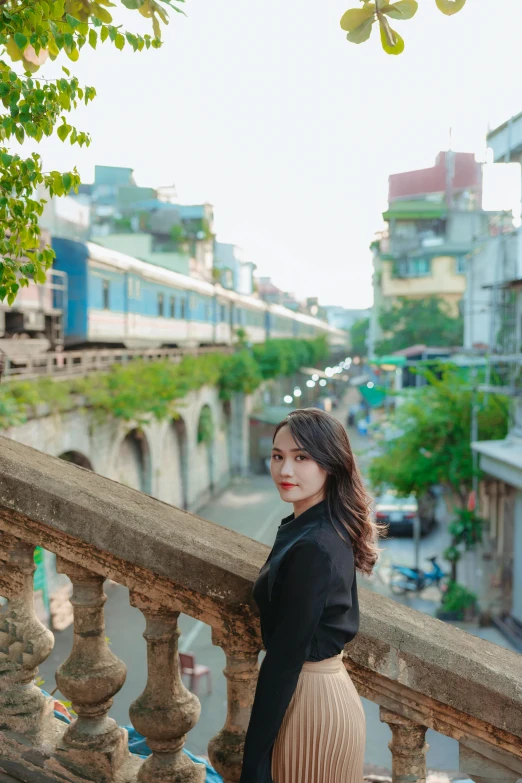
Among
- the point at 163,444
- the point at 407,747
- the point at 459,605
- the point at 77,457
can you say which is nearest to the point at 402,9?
the point at 407,747

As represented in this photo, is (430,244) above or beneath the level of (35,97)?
above

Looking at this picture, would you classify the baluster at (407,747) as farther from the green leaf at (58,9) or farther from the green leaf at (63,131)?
the green leaf at (58,9)

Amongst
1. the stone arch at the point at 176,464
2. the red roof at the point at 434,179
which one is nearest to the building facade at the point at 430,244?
the red roof at the point at 434,179

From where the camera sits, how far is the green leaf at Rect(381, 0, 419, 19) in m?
2.38

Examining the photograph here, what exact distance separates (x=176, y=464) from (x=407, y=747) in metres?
25.7

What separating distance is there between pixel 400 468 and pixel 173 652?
16340 millimetres

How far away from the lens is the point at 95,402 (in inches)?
677

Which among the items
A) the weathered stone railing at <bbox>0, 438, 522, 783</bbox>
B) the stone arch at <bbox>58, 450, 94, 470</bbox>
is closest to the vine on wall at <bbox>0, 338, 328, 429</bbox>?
the stone arch at <bbox>58, 450, 94, 470</bbox>

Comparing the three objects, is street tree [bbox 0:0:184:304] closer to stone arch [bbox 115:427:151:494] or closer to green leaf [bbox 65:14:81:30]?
green leaf [bbox 65:14:81:30]

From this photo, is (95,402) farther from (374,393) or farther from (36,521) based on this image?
(374,393)

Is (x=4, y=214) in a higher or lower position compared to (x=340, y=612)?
higher

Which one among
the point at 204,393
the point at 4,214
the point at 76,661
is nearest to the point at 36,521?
the point at 76,661

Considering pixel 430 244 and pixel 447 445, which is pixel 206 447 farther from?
pixel 430 244

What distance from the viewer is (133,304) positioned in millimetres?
22172
